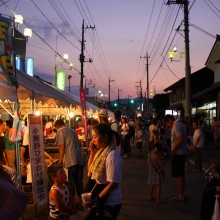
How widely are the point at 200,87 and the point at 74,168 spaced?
35.8 meters

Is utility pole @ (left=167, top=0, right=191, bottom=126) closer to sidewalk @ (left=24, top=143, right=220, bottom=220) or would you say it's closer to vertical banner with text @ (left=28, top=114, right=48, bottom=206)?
sidewalk @ (left=24, top=143, right=220, bottom=220)

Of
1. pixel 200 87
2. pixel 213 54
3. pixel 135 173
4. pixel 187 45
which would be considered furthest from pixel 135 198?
pixel 200 87

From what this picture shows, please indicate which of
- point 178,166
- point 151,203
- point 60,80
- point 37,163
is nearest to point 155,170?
point 178,166

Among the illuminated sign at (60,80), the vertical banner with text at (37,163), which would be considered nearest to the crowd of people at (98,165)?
the vertical banner with text at (37,163)

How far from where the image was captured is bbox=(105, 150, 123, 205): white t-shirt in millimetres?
3838

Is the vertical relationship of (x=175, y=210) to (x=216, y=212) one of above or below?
below

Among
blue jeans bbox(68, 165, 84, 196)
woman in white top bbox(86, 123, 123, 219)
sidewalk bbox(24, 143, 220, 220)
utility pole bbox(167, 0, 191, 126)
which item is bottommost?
sidewalk bbox(24, 143, 220, 220)

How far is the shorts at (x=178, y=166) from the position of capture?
8.15 m

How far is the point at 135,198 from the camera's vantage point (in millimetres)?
8648

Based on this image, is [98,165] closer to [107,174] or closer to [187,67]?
[107,174]

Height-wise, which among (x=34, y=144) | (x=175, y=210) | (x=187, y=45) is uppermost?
(x=187, y=45)

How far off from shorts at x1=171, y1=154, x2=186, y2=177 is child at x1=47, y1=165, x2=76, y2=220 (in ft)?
12.6

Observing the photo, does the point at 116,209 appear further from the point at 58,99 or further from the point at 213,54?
the point at 213,54

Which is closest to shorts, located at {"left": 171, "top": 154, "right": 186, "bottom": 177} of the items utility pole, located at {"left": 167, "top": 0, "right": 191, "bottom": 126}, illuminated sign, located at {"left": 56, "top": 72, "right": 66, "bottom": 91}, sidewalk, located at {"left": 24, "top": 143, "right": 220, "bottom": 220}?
sidewalk, located at {"left": 24, "top": 143, "right": 220, "bottom": 220}
